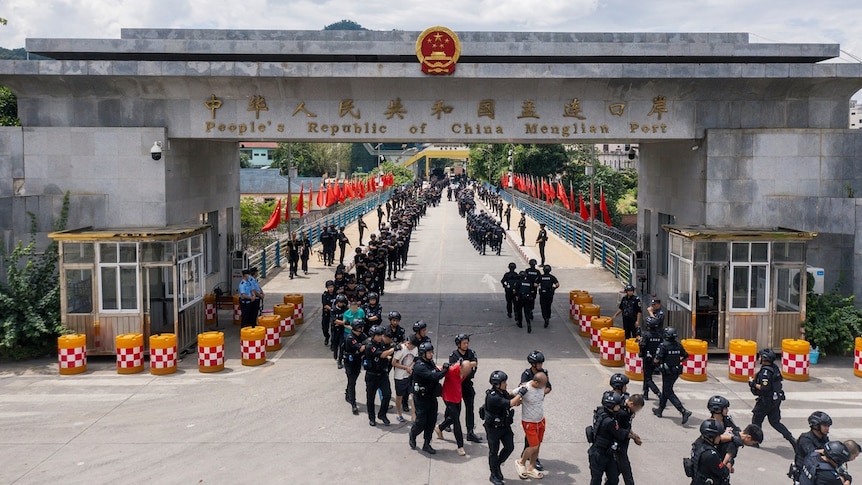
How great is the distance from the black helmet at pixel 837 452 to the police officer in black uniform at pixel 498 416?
3.20 meters

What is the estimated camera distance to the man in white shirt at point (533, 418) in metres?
9.54

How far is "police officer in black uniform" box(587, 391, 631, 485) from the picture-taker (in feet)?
28.2

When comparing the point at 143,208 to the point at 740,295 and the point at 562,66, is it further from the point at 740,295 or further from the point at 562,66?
the point at 740,295

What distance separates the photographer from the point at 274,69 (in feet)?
56.0

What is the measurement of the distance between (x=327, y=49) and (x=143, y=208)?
5.28m

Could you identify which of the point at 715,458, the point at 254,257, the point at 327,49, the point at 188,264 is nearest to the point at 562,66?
the point at 327,49

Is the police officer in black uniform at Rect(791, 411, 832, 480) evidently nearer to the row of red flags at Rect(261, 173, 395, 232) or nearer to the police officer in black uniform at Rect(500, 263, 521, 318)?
the police officer in black uniform at Rect(500, 263, 521, 318)

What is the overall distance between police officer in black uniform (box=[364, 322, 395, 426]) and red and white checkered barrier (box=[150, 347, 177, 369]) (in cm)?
500

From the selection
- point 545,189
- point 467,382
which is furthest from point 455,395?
point 545,189

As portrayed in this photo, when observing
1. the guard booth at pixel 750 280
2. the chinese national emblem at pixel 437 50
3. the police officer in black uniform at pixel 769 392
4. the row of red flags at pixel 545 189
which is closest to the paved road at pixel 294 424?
the police officer in black uniform at pixel 769 392

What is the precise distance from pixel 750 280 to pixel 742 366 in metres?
2.15

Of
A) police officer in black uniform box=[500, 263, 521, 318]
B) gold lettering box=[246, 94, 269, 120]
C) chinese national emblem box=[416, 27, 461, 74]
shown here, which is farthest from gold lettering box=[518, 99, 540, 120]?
gold lettering box=[246, 94, 269, 120]

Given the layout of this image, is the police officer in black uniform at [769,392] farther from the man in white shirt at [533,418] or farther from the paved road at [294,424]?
the man in white shirt at [533,418]

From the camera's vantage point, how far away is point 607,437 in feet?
28.3
